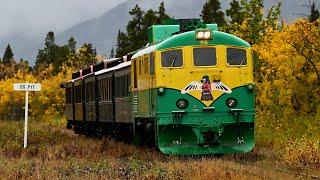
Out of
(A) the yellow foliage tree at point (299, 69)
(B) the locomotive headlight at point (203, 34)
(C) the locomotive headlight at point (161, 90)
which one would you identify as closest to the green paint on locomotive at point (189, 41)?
(B) the locomotive headlight at point (203, 34)

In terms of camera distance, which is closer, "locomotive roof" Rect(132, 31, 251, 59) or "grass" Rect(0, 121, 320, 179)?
"grass" Rect(0, 121, 320, 179)

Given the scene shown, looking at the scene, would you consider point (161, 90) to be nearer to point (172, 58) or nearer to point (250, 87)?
point (172, 58)

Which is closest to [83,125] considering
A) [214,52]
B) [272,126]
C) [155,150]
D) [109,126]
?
[109,126]

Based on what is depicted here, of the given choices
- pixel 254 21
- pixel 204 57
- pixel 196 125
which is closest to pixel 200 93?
pixel 196 125

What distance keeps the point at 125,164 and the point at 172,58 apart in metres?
3.05

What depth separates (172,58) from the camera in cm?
1549

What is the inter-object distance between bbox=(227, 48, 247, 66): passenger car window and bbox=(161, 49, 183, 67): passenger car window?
3.99 ft

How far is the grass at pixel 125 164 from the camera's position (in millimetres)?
11672

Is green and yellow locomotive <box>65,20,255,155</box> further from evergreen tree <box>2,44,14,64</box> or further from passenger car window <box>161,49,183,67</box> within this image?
evergreen tree <box>2,44,14,64</box>

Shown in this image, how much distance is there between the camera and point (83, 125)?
30.1 m

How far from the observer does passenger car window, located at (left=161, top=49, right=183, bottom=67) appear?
609 inches

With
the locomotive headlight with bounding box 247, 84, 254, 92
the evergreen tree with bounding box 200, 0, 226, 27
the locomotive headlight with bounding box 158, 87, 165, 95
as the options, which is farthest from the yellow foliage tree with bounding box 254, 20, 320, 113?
the evergreen tree with bounding box 200, 0, 226, 27

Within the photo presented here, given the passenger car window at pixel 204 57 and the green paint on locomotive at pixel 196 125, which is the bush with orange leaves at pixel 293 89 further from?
the passenger car window at pixel 204 57

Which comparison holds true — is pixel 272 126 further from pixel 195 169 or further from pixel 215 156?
pixel 195 169
